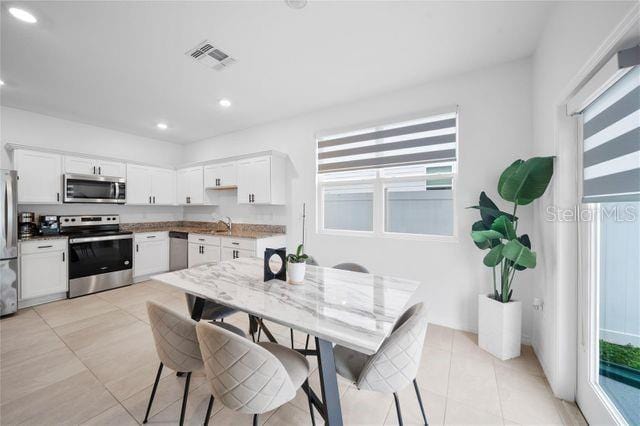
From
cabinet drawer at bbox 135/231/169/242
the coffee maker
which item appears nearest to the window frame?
cabinet drawer at bbox 135/231/169/242

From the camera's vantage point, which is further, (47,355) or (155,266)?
(155,266)

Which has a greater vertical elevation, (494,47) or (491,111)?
(494,47)

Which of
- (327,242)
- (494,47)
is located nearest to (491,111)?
(494,47)

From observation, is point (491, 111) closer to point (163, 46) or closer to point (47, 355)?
point (163, 46)

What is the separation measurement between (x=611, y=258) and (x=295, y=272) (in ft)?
6.25

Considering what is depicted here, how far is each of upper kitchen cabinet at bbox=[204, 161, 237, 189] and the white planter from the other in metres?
4.05

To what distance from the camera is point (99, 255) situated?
4070mm

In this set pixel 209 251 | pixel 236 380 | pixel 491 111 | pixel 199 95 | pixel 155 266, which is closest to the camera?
pixel 236 380

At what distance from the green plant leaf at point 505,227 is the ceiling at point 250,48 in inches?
63.6

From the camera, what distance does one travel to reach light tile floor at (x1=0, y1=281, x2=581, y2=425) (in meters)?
1.66

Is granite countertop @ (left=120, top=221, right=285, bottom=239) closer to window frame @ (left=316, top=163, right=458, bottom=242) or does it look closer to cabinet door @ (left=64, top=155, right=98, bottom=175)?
window frame @ (left=316, top=163, right=458, bottom=242)

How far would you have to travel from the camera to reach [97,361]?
227 cm

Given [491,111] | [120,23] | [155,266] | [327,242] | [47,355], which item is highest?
[120,23]

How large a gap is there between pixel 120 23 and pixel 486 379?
411cm
